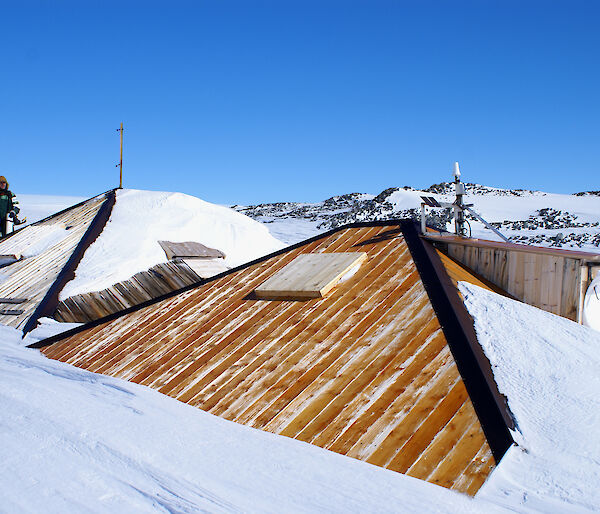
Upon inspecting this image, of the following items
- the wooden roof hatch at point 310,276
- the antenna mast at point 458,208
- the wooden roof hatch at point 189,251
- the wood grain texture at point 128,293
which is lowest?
the wood grain texture at point 128,293

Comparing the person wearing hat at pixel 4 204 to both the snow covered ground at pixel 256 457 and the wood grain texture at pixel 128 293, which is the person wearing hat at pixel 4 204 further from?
the snow covered ground at pixel 256 457

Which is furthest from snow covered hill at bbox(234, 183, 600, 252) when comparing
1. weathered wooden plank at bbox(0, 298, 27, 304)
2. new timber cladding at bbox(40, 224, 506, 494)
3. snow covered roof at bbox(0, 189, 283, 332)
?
weathered wooden plank at bbox(0, 298, 27, 304)

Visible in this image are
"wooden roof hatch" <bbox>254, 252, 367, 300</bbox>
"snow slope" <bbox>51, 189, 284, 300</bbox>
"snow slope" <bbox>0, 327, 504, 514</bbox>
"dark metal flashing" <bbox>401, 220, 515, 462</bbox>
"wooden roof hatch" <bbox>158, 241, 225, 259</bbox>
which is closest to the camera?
"snow slope" <bbox>0, 327, 504, 514</bbox>

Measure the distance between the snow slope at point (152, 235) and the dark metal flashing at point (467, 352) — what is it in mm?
9030

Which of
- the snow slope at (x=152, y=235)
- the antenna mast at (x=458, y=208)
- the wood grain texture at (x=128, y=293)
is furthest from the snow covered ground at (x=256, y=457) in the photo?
the snow slope at (x=152, y=235)

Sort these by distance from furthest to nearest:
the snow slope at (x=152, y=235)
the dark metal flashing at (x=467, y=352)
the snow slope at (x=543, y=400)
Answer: the snow slope at (x=152, y=235), the dark metal flashing at (x=467, y=352), the snow slope at (x=543, y=400)

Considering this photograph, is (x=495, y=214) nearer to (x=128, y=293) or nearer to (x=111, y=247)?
(x=111, y=247)

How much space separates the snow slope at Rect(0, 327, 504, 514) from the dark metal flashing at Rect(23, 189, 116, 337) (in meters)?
7.53

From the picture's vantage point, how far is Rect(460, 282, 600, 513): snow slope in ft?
13.6

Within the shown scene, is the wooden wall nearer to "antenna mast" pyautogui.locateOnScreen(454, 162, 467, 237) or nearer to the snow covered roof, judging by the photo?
"antenna mast" pyautogui.locateOnScreen(454, 162, 467, 237)

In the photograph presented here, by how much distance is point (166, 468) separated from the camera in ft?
14.8

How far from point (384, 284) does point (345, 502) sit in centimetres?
397

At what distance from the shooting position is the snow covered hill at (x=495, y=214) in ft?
91.3

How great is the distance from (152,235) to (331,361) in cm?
1151
